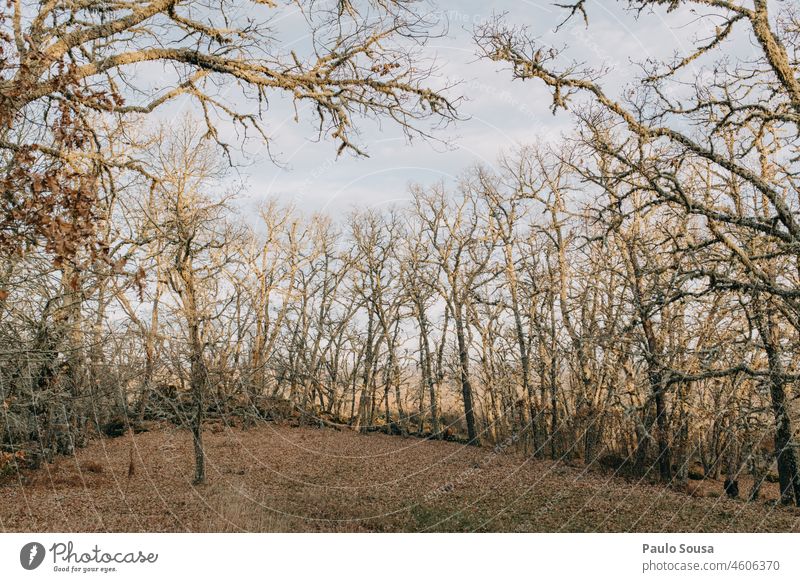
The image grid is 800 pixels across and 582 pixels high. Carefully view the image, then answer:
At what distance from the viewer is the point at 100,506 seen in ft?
37.7

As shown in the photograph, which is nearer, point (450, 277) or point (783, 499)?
point (783, 499)

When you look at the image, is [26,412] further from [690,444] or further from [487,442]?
[487,442]

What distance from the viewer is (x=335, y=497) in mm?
14586

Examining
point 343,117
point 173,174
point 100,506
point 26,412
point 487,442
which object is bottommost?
point 487,442

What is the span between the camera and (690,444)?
59.2 ft

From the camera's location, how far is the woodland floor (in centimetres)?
1102

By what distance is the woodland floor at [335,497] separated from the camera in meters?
11.0

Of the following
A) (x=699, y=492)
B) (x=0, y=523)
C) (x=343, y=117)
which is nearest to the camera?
(x=343, y=117)

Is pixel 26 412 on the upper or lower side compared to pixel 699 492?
upper

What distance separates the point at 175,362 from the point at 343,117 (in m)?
8.68

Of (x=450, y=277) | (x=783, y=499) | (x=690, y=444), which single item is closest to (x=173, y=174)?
(x=450, y=277)
